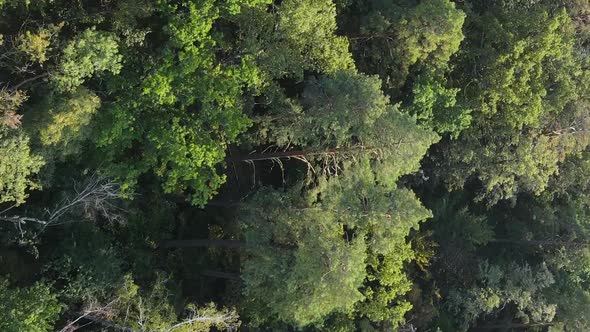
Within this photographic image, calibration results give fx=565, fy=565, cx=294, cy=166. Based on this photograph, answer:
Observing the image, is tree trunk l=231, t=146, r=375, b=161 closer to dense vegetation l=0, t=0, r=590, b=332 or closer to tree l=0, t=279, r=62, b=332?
dense vegetation l=0, t=0, r=590, b=332

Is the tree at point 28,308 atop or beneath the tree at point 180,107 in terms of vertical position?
beneath

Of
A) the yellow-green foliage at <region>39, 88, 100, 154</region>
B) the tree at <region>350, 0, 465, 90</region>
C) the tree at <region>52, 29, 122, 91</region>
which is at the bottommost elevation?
the yellow-green foliage at <region>39, 88, 100, 154</region>

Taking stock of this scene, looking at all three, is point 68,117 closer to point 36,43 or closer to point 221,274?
point 36,43

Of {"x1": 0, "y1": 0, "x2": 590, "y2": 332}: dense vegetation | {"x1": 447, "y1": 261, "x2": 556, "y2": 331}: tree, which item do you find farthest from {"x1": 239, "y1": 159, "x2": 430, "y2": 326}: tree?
{"x1": 447, "y1": 261, "x2": 556, "y2": 331}: tree

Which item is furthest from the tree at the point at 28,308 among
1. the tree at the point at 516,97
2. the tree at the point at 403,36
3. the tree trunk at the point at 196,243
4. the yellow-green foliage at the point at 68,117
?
the tree at the point at 516,97

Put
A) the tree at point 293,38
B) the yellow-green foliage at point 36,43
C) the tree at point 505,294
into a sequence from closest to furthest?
the yellow-green foliage at point 36,43, the tree at point 293,38, the tree at point 505,294

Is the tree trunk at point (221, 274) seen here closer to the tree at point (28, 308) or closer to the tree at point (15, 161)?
the tree at point (28, 308)

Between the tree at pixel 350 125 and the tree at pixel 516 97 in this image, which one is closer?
the tree at pixel 350 125
